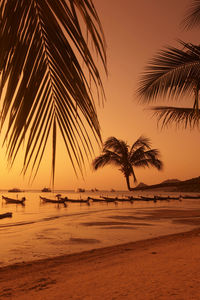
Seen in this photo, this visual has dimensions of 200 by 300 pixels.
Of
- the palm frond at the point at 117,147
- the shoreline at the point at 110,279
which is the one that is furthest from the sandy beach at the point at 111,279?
the palm frond at the point at 117,147

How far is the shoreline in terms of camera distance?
370 centimetres

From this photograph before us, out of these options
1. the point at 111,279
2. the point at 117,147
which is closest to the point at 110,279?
the point at 111,279

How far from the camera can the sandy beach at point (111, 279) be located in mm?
3676

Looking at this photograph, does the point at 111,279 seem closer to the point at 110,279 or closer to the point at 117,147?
the point at 110,279

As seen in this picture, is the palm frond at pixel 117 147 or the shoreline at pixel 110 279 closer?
the shoreline at pixel 110 279

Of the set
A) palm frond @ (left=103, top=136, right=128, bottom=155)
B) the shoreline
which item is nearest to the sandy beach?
the shoreline

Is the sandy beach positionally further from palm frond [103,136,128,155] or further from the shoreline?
palm frond [103,136,128,155]

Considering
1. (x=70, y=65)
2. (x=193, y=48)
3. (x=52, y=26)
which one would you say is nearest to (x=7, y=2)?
(x=52, y=26)

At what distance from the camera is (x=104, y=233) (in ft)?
40.3

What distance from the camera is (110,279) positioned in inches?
176

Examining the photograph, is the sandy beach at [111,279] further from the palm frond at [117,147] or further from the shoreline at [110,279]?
the palm frond at [117,147]

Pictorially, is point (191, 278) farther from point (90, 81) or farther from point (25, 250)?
point (25, 250)

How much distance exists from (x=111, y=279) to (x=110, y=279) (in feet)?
0.06

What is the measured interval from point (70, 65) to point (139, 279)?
406cm
